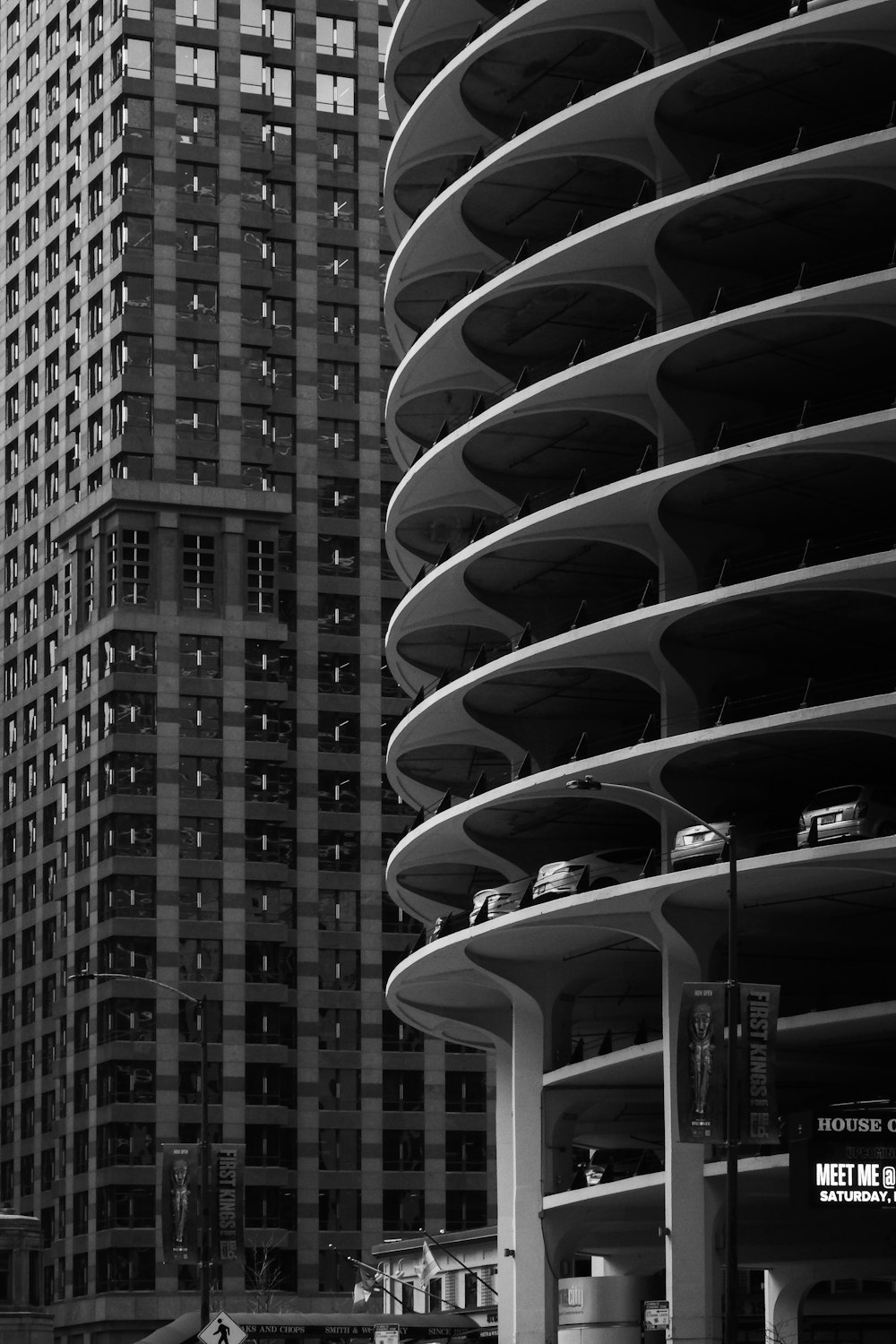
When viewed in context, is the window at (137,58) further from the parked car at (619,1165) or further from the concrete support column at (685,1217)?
the concrete support column at (685,1217)

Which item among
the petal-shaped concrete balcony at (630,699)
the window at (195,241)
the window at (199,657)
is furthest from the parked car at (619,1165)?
the window at (195,241)

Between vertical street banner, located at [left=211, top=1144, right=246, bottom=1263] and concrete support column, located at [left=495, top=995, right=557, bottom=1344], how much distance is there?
828cm

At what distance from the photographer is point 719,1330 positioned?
59312 millimetres

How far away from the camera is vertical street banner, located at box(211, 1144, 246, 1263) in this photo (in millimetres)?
60406

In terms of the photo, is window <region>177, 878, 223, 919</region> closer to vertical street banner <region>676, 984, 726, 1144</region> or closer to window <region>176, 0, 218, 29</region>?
window <region>176, 0, 218, 29</region>

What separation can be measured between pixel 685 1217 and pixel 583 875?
8571 millimetres

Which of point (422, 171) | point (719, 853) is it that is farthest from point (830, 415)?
point (422, 171)

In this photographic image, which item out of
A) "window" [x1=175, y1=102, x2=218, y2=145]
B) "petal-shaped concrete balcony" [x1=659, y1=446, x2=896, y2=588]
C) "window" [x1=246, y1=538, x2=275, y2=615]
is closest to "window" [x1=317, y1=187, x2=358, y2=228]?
"window" [x1=175, y1=102, x2=218, y2=145]

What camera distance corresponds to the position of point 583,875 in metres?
61.2

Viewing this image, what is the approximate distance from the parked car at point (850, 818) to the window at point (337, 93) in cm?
8925

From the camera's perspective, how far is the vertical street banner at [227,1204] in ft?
198

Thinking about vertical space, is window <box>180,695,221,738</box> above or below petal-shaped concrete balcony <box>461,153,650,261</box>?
below

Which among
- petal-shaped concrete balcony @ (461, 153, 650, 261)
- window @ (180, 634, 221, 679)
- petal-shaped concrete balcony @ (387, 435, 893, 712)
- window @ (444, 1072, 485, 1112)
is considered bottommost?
window @ (444, 1072, 485, 1112)

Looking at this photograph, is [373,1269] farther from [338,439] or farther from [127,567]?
[338,439]
